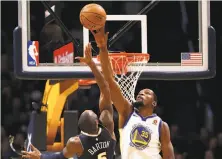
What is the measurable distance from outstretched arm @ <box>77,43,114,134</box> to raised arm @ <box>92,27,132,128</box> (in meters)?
0.04

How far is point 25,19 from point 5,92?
3243 mm

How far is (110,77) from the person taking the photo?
514 centimetres

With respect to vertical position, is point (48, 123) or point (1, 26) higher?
point (1, 26)

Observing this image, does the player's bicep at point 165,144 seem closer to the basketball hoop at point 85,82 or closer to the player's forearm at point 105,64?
the player's forearm at point 105,64

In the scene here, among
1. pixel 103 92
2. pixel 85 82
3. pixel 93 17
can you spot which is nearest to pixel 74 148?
pixel 103 92

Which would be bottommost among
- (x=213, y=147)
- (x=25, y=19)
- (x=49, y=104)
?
(x=213, y=147)

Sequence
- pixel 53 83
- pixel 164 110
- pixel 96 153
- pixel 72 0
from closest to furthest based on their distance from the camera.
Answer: pixel 96 153 → pixel 53 83 → pixel 72 0 → pixel 164 110

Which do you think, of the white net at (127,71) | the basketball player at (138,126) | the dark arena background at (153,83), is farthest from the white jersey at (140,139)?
the dark arena background at (153,83)

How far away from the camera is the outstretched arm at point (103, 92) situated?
5.11 meters

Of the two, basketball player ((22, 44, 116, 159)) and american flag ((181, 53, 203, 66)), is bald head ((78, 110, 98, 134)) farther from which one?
american flag ((181, 53, 203, 66))

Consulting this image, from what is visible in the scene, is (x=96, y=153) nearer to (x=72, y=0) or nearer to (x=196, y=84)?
(x=72, y=0)

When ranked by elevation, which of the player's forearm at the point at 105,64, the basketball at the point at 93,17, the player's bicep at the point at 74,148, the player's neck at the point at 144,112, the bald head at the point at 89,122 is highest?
the basketball at the point at 93,17

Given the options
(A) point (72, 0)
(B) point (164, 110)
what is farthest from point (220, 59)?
(A) point (72, 0)

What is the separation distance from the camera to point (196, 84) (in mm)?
9562
